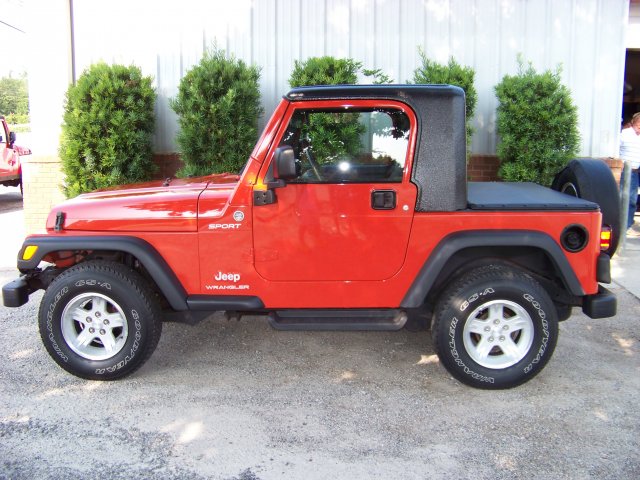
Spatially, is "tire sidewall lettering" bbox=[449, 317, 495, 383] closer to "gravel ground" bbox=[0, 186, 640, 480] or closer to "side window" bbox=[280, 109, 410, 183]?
"gravel ground" bbox=[0, 186, 640, 480]

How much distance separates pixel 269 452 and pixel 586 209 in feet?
8.18

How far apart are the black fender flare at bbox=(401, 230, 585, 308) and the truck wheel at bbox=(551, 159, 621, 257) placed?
0.48 meters

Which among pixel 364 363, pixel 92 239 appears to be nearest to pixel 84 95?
pixel 92 239

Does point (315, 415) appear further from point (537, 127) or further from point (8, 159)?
point (8, 159)

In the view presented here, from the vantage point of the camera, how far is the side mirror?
364 cm

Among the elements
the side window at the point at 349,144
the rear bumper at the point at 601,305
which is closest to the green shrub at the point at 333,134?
the side window at the point at 349,144

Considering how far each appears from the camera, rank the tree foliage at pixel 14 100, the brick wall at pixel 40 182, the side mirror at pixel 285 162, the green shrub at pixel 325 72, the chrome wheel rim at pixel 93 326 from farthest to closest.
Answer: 1. the tree foliage at pixel 14 100
2. the brick wall at pixel 40 182
3. the green shrub at pixel 325 72
4. the chrome wheel rim at pixel 93 326
5. the side mirror at pixel 285 162

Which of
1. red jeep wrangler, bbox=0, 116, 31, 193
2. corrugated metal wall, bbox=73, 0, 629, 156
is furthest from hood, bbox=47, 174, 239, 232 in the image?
red jeep wrangler, bbox=0, 116, 31, 193

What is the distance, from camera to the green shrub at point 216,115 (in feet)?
25.1

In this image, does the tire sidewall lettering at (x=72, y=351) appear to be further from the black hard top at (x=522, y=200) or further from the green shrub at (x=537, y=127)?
the green shrub at (x=537, y=127)

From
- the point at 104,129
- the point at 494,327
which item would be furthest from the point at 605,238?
the point at 104,129

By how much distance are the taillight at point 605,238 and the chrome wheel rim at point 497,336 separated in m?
0.75

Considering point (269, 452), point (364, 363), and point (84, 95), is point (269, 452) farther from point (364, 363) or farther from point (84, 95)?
point (84, 95)

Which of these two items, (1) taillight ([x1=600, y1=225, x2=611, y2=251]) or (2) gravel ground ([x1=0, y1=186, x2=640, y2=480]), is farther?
(1) taillight ([x1=600, y1=225, x2=611, y2=251])
